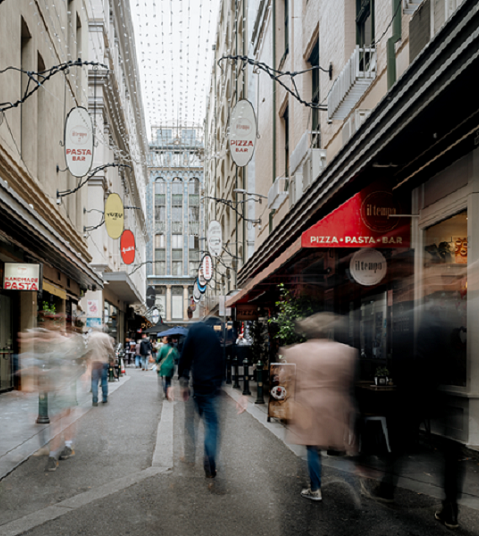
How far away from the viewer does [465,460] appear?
658 cm

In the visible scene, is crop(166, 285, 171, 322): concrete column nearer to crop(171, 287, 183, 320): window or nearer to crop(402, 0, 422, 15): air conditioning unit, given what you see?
crop(171, 287, 183, 320): window

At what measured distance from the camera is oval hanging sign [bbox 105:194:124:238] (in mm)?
18922

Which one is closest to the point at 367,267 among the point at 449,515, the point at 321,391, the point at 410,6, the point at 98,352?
the point at 410,6

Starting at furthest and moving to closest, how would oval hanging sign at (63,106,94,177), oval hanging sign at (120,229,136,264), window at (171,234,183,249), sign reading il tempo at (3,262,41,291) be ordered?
window at (171,234,183,249)
oval hanging sign at (120,229,136,264)
oval hanging sign at (63,106,94,177)
sign reading il tempo at (3,262,41,291)

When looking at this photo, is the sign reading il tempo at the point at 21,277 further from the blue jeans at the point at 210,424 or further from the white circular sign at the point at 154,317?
the white circular sign at the point at 154,317

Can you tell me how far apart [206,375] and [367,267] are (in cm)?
389

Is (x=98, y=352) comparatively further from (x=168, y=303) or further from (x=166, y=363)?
(x=168, y=303)

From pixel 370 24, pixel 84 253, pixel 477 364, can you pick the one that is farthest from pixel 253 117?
pixel 84 253

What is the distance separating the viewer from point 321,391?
4.98 meters

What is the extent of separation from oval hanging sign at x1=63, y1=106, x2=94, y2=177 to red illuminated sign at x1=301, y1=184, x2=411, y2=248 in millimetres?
7868

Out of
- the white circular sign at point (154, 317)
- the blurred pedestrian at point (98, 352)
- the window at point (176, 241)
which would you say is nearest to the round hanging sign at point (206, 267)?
the blurred pedestrian at point (98, 352)

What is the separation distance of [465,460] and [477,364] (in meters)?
1.15

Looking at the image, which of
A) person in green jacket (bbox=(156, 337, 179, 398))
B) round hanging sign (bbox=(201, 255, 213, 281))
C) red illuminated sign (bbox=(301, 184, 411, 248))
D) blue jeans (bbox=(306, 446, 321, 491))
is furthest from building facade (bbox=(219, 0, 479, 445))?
round hanging sign (bbox=(201, 255, 213, 281))

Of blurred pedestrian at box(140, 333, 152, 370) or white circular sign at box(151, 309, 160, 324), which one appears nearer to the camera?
blurred pedestrian at box(140, 333, 152, 370)
